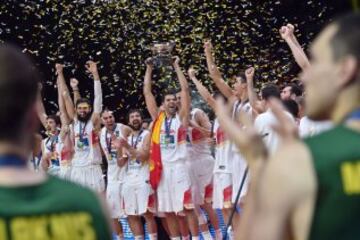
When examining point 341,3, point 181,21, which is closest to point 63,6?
point 181,21

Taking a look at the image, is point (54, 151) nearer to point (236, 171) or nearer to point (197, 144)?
point (197, 144)

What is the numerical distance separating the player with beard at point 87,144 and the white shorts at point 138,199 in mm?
913

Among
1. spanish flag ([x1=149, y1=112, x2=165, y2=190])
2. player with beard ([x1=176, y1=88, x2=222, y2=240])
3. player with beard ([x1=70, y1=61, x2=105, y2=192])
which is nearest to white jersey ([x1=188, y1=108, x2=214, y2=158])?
player with beard ([x1=176, y1=88, x2=222, y2=240])

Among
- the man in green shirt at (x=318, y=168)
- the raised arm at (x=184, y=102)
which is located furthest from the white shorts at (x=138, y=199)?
the man in green shirt at (x=318, y=168)

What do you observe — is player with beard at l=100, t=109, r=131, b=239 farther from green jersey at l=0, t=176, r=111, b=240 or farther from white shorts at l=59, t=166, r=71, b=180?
green jersey at l=0, t=176, r=111, b=240

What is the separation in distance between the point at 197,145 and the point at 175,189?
0.71 m

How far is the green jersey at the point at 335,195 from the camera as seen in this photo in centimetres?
345

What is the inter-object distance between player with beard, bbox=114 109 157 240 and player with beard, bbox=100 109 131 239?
0.19 m

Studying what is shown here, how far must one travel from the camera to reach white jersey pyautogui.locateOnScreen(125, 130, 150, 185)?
54.6 feet

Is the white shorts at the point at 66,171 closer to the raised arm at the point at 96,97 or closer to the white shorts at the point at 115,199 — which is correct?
the raised arm at the point at 96,97

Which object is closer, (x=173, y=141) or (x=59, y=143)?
(x=173, y=141)

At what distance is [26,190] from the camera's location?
3.32 m

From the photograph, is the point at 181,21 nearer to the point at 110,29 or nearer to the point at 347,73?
the point at 110,29

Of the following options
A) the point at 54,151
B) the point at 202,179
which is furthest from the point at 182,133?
the point at 54,151
